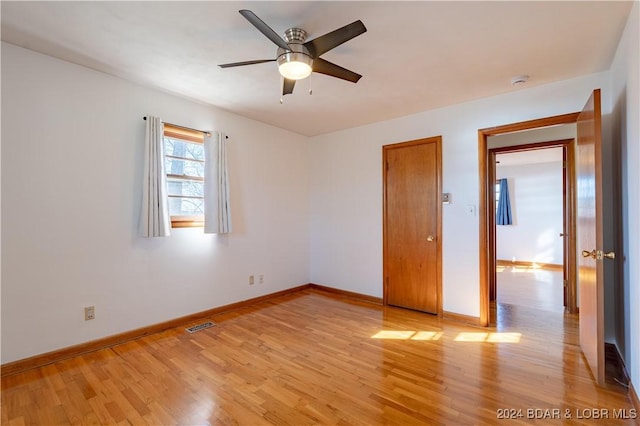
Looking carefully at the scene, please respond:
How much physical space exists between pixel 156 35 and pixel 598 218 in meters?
3.40

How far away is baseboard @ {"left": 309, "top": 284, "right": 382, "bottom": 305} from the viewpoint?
4.29 metres

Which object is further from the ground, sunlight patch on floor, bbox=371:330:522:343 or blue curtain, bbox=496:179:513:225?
blue curtain, bbox=496:179:513:225

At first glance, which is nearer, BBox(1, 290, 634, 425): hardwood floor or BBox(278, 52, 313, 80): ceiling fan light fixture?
BBox(1, 290, 634, 425): hardwood floor

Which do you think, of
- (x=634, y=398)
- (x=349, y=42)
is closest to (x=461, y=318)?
(x=634, y=398)

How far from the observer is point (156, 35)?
2.19m

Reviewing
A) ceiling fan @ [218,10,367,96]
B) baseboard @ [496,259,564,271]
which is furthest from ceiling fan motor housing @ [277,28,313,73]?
baseboard @ [496,259,564,271]

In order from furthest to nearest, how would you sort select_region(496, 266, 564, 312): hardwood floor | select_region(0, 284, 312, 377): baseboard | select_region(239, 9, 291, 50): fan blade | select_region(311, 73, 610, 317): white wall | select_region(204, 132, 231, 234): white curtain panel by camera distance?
select_region(496, 266, 564, 312): hardwood floor, select_region(204, 132, 231, 234): white curtain panel, select_region(311, 73, 610, 317): white wall, select_region(0, 284, 312, 377): baseboard, select_region(239, 9, 291, 50): fan blade

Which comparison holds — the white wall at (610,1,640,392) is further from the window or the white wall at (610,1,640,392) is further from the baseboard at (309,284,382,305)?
the window

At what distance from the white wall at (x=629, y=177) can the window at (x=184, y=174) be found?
12.5 feet

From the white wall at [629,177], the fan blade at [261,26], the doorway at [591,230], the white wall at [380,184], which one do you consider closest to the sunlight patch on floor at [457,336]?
the white wall at [380,184]

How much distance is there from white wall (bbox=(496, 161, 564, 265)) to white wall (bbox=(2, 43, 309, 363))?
23.0ft

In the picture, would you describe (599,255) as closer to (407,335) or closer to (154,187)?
(407,335)

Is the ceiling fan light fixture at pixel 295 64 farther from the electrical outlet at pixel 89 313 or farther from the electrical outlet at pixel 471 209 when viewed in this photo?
the electrical outlet at pixel 89 313

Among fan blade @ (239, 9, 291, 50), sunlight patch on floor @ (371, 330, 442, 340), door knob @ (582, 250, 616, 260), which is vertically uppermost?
fan blade @ (239, 9, 291, 50)
